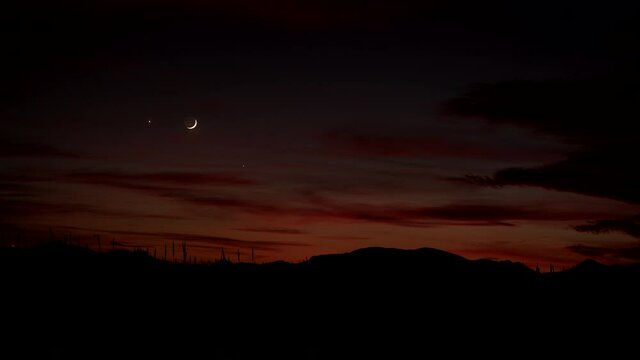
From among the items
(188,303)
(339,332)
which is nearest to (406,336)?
(339,332)

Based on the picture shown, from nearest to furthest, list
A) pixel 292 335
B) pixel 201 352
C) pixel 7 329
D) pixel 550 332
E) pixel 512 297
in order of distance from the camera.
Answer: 1. pixel 201 352
2. pixel 7 329
3. pixel 292 335
4. pixel 550 332
5. pixel 512 297

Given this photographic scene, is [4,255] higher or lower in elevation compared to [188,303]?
higher

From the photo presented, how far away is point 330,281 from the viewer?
81.8 meters

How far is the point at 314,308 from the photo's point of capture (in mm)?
70375

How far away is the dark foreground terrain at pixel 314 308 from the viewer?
172 feet

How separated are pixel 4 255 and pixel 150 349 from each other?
44.0 m

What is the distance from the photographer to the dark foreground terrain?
172 feet

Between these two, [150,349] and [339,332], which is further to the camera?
[339,332]

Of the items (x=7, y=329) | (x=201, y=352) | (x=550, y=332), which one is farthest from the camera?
(x=550, y=332)

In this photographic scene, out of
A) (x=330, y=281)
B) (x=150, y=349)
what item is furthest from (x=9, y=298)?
(x=330, y=281)

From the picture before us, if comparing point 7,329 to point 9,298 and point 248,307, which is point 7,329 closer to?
point 9,298

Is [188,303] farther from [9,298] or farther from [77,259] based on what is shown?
[77,259]

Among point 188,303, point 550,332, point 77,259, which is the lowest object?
point 550,332

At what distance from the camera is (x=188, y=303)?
69000 mm
